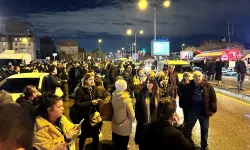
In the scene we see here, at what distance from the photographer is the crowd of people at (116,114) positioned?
3.33 metres

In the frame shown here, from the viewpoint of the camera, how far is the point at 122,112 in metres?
5.81

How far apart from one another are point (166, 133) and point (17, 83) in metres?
8.02

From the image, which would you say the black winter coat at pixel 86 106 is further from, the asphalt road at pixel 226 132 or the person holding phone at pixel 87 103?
the asphalt road at pixel 226 132

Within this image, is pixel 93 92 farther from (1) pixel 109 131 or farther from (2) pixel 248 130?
(2) pixel 248 130

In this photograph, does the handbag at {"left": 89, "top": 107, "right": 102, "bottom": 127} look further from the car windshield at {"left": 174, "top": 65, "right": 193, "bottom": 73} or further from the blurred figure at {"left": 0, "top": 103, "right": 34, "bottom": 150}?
the car windshield at {"left": 174, "top": 65, "right": 193, "bottom": 73}

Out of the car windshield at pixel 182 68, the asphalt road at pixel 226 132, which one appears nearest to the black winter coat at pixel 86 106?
the asphalt road at pixel 226 132

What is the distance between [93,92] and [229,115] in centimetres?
716

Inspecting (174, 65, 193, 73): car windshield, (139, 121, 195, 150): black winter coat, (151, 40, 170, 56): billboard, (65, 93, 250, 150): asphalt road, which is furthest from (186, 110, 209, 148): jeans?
(151, 40, 170, 56): billboard

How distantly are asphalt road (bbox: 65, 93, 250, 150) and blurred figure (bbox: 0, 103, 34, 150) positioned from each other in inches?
225

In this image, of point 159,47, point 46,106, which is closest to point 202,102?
point 46,106

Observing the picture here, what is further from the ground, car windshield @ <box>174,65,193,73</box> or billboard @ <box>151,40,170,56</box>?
billboard @ <box>151,40,170,56</box>

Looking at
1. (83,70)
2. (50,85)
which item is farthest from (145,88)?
(83,70)

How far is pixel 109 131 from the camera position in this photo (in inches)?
357

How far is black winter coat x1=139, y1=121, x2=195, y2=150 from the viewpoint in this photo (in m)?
3.34
